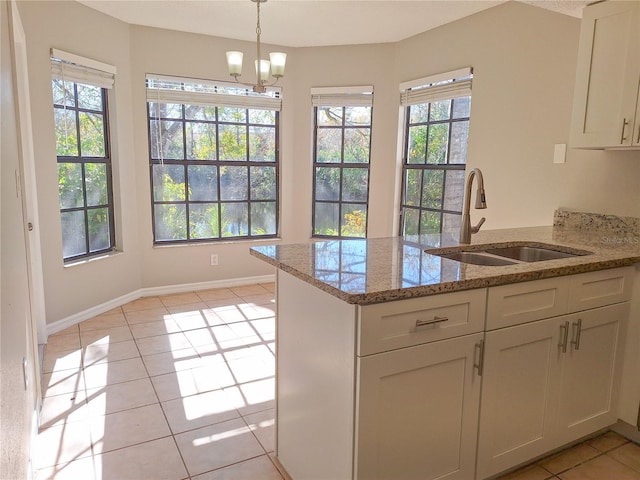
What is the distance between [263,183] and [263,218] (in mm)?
381

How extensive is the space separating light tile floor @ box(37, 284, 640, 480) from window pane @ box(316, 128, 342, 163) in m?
1.89

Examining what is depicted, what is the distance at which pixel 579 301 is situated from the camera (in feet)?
6.21

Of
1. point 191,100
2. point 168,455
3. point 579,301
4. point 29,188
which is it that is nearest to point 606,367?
point 579,301

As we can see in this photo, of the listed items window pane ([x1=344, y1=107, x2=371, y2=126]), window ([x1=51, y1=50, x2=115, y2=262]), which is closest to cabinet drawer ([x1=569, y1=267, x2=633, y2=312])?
window pane ([x1=344, y1=107, x2=371, y2=126])

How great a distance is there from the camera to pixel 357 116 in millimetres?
4703

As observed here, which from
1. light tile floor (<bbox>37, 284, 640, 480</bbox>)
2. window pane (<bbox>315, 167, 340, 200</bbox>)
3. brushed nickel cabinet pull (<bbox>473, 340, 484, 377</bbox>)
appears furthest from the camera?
window pane (<bbox>315, 167, 340, 200</bbox>)

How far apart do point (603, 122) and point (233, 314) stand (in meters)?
3.03

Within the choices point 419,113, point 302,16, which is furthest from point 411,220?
point 302,16

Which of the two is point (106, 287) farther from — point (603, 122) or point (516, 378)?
point (603, 122)

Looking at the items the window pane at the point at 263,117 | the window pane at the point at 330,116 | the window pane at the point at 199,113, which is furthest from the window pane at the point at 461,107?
the window pane at the point at 199,113

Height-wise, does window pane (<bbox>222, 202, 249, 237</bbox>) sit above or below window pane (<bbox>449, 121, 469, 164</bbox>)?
below

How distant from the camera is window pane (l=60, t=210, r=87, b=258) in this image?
3.60 meters

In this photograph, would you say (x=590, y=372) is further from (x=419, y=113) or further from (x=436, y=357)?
(x=419, y=113)

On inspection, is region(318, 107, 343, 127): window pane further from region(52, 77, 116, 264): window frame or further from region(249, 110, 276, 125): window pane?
region(52, 77, 116, 264): window frame
